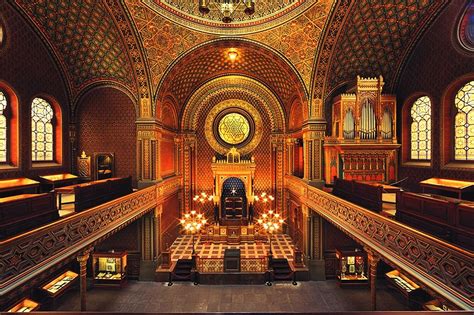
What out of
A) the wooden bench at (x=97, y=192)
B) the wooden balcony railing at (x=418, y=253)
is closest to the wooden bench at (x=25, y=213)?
the wooden bench at (x=97, y=192)

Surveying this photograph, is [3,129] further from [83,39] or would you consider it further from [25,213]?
[25,213]

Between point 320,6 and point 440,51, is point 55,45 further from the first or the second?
point 440,51

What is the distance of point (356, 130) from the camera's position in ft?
35.4

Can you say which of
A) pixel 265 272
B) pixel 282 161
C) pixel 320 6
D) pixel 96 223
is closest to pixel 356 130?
pixel 320 6

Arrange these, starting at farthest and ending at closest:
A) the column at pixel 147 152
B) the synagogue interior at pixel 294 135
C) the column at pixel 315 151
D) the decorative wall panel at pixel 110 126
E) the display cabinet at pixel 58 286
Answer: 1. the decorative wall panel at pixel 110 126
2. the column at pixel 147 152
3. the column at pixel 315 151
4. the display cabinet at pixel 58 286
5. the synagogue interior at pixel 294 135

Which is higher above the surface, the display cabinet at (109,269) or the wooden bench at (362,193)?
the wooden bench at (362,193)

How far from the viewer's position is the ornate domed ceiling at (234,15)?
10627 millimetres

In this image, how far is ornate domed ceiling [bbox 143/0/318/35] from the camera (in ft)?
34.9

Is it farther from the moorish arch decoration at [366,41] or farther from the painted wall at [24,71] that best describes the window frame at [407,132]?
the painted wall at [24,71]

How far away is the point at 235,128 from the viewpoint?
17453mm

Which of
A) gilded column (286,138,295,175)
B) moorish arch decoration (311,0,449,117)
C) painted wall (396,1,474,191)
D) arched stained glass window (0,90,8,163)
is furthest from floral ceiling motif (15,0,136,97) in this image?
painted wall (396,1,474,191)

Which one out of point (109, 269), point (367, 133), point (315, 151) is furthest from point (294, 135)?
point (109, 269)

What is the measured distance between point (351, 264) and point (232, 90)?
12.6m

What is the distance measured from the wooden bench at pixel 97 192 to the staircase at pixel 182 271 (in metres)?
4.80
